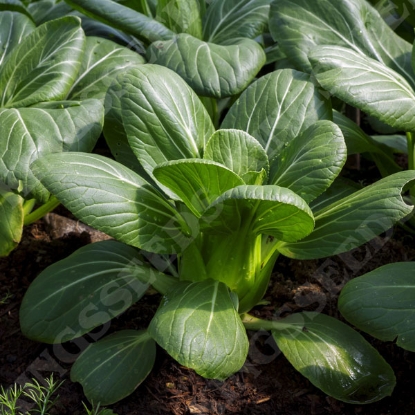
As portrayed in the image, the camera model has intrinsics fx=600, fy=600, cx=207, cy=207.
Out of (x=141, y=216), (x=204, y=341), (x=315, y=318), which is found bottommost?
(x=315, y=318)

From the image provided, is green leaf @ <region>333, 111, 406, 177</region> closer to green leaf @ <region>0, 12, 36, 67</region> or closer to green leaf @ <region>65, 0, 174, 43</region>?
green leaf @ <region>65, 0, 174, 43</region>

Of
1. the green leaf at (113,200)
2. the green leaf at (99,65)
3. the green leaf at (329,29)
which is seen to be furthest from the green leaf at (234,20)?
the green leaf at (113,200)

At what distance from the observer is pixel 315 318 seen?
81.0 inches

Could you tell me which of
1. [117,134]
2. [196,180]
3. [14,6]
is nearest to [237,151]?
[196,180]

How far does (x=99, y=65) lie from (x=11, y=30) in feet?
1.42

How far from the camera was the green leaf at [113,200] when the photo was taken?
5.59ft

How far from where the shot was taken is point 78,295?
2018 millimetres

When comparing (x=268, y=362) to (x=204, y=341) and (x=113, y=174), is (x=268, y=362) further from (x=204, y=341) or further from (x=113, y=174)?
(x=113, y=174)

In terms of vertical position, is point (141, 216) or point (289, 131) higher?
point (289, 131)

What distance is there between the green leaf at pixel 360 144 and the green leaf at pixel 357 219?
552mm

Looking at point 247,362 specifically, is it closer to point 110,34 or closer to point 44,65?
point 44,65

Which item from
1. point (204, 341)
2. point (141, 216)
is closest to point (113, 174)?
point (141, 216)

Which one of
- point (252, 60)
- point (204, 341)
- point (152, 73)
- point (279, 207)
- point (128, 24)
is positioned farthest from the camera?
point (128, 24)

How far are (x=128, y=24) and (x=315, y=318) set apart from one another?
1403 mm
